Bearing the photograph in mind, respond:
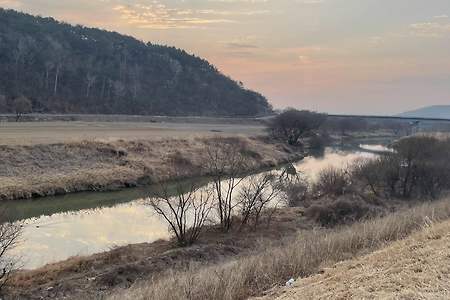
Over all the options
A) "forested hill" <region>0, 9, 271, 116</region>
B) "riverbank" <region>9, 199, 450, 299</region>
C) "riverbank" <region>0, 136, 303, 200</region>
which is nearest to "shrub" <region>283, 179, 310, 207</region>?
"riverbank" <region>9, 199, 450, 299</region>

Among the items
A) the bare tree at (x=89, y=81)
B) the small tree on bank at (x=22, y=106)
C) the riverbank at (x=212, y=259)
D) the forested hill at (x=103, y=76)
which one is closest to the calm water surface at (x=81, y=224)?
the riverbank at (x=212, y=259)

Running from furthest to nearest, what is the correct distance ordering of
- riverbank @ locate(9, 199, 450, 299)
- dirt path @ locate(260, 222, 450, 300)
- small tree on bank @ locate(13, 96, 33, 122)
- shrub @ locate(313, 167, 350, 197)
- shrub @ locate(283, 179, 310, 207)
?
small tree on bank @ locate(13, 96, 33, 122)
shrub @ locate(313, 167, 350, 197)
shrub @ locate(283, 179, 310, 207)
riverbank @ locate(9, 199, 450, 299)
dirt path @ locate(260, 222, 450, 300)

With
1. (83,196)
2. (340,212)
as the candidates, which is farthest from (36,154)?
(340,212)

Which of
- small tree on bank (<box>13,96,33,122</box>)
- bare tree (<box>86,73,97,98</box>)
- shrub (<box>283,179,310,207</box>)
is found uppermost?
Result: bare tree (<box>86,73,97,98</box>)

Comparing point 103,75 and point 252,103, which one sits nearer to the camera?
point 103,75

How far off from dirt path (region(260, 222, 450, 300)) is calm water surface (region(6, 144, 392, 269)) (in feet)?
49.2

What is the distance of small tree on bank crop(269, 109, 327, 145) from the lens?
8353cm

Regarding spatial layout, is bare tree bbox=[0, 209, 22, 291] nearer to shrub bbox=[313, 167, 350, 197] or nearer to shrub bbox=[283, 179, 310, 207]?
shrub bbox=[283, 179, 310, 207]

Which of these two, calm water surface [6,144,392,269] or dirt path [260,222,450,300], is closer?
dirt path [260,222,450,300]

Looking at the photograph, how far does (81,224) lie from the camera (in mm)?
28391

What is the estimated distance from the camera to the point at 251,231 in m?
25.7

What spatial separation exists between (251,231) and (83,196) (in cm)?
1646

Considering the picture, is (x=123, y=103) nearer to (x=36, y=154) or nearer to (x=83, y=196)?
(x=36, y=154)

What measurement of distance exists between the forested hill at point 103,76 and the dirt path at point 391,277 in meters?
83.7
